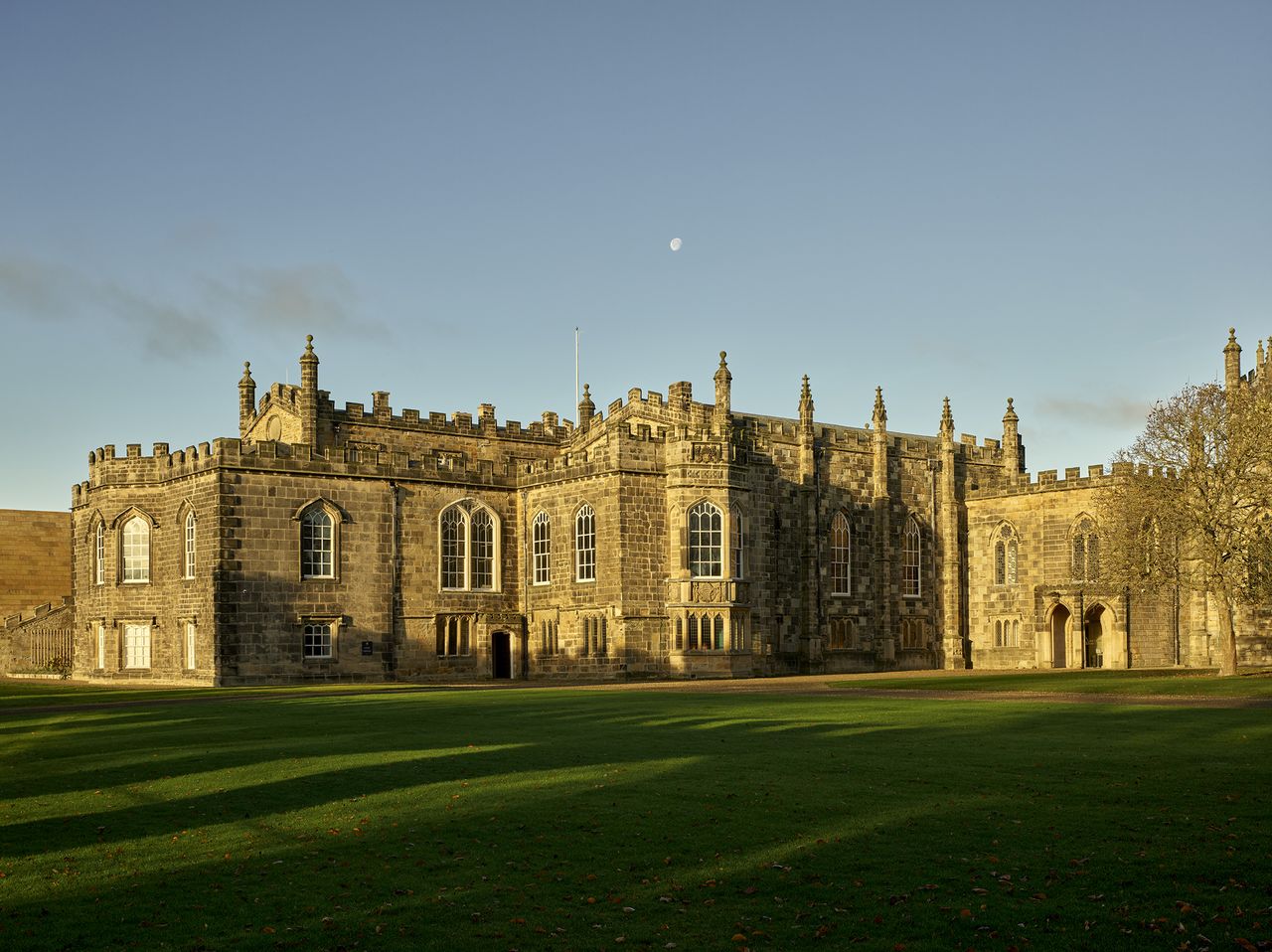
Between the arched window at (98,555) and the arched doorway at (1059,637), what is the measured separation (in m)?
42.9

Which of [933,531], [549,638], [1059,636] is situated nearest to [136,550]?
[549,638]

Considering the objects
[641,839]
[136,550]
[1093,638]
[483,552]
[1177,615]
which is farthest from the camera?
[1093,638]

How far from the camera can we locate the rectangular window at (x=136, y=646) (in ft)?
171

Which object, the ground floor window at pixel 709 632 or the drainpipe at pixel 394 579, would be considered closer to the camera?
the ground floor window at pixel 709 632

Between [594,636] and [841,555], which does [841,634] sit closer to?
[841,555]

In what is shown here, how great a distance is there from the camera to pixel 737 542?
52562 mm

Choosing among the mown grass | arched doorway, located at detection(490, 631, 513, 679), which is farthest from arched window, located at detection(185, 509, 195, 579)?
the mown grass

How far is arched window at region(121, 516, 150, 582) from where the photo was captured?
52781mm

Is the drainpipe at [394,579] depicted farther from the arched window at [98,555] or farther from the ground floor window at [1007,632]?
the ground floor window at [1007,632]

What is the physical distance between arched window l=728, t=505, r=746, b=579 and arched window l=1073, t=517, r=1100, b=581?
16.8 m

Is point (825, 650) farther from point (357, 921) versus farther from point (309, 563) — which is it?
point (357, 921)

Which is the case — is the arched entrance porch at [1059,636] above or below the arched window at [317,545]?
below

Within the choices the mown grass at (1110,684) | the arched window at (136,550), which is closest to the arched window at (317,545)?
the arched window at (136,550)

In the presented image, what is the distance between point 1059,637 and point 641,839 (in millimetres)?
51980
